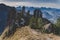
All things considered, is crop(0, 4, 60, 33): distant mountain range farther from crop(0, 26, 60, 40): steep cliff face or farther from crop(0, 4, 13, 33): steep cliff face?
crop(0, 26, 60, 40): steep cliff face

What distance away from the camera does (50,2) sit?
6.66 metres

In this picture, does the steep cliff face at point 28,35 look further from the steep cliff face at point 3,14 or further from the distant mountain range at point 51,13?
the distant mountain range at point 51,13

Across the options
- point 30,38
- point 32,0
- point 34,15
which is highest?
point 32,0

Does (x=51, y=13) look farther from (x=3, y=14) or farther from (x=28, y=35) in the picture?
(x=3, y=14)

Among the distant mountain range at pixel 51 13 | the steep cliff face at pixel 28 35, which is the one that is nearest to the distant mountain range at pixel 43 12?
the distant mountain range at pixel 51 13

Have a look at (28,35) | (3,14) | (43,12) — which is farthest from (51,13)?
(3,14)

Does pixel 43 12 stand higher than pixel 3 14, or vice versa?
pixel 43 12

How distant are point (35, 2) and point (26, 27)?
0.77 meters

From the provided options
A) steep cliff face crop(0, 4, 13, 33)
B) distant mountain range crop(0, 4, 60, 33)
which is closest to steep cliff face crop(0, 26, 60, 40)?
steep cliff face crop(0, 4, 13, 33)

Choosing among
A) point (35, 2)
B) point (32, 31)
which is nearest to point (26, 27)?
point (32, 31)

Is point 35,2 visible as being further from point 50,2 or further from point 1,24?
point 1,24

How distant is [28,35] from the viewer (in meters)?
6.54

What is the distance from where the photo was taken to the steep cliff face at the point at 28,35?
6.45 metres

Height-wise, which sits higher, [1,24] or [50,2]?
[50,2]
